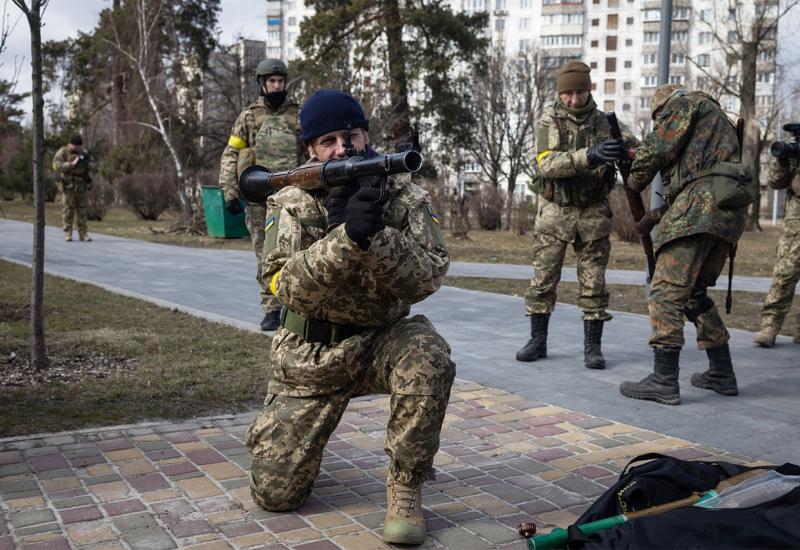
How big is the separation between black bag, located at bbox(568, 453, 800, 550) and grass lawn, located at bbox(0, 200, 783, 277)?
11285 millimetres

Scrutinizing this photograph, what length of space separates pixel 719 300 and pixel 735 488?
287 inches

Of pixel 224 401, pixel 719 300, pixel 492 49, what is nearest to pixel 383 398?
pixel 224 401

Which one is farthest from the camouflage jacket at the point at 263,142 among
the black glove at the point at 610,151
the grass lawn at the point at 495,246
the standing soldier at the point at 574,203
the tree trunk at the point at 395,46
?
the tree trunk at the point at 395,46

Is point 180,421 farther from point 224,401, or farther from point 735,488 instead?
point 735,488

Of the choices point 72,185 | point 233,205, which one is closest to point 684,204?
point 233,205

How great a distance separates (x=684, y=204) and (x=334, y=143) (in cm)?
266

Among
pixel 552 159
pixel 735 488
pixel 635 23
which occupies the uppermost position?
pixel 635 23

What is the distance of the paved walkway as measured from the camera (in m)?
3.31

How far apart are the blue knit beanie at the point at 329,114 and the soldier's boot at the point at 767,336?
5008 mm

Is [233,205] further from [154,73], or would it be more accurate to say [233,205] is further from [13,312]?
[154,73]

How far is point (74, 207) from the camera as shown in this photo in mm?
17016

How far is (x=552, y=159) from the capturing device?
6137 millimetres

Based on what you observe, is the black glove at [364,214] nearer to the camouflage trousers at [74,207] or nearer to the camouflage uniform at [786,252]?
the camouflage uniform at [786,252]

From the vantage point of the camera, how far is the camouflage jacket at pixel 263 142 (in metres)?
7.24
